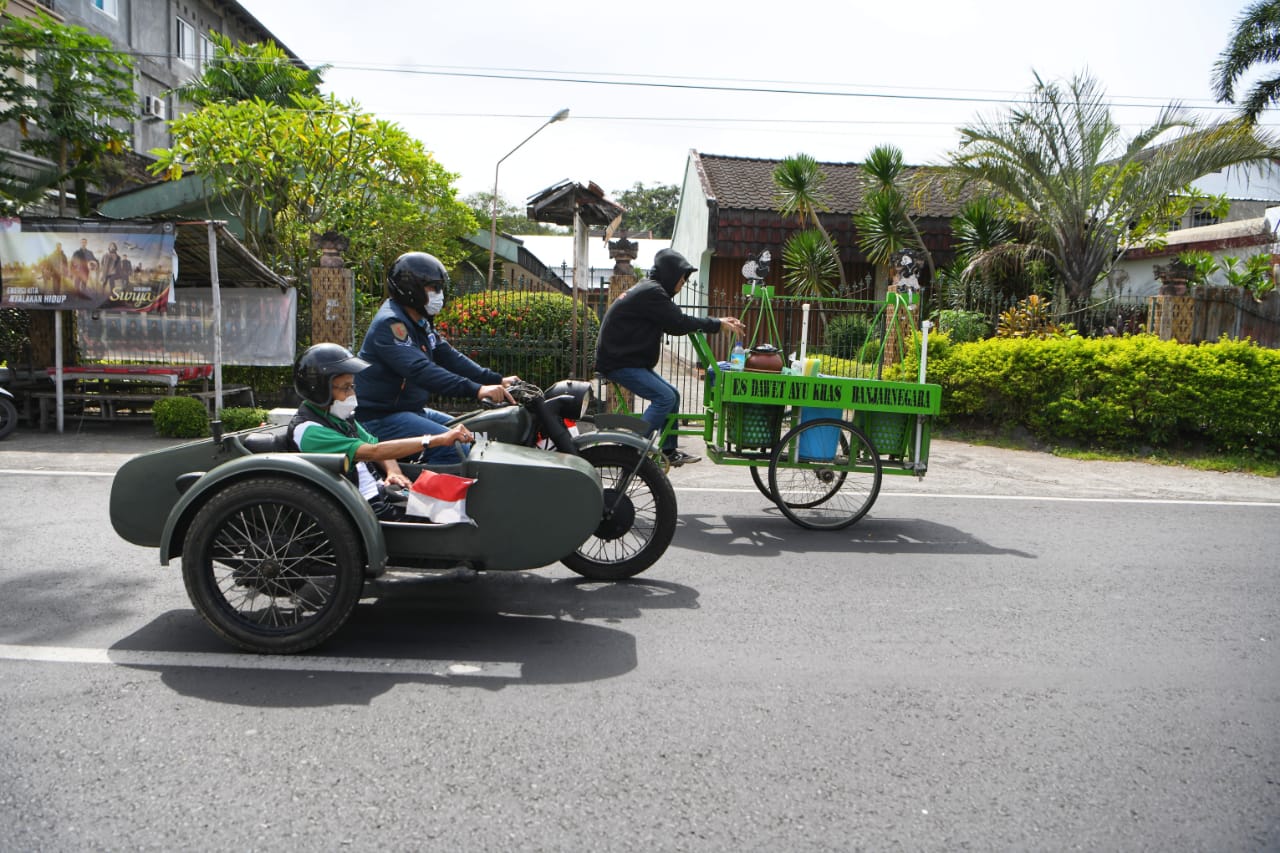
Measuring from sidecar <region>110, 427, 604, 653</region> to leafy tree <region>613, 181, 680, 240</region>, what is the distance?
5978 cm

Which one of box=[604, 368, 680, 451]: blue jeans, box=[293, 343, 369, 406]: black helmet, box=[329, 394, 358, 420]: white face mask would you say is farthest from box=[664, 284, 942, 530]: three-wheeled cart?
box=[293, 343, 369, 406]: black helmet

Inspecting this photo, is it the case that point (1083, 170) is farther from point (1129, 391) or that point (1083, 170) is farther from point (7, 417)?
point (7, 417)

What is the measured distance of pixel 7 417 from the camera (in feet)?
34.7

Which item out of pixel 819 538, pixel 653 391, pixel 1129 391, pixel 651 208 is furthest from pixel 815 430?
pixel 651 208

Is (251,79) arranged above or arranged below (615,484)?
above

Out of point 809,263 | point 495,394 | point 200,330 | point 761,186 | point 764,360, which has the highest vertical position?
point 761,186

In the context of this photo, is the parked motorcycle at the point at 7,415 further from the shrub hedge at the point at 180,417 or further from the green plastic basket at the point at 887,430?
the green plastic basket at the point at 887,430

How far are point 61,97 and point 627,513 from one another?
15.2m

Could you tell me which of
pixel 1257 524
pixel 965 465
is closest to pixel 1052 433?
pixel 965 465

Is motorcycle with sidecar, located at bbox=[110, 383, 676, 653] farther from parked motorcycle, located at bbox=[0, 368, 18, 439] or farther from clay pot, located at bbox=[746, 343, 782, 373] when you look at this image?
parked motorcycle, located at bbox=[0, 368, 18, 439]

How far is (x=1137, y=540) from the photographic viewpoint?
6.88m

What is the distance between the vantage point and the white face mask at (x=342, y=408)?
14.5 ft

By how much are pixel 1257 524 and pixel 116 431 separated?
466 inches

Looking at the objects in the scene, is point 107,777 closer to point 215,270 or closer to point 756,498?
point 756,498
